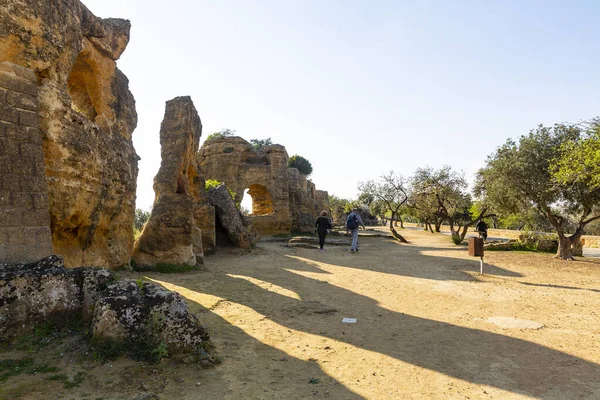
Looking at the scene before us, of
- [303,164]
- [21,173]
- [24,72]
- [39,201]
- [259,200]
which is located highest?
[303,164]

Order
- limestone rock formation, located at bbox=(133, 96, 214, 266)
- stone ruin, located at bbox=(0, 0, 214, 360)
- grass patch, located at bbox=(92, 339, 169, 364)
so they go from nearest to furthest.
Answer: grass patch, located at bbox=(92, 339, 169, 364) → stone ruin, located at bbox=(0, 0, 214, 360) → limestone rock formation, located at bbox=(133, 96, 214, 266)

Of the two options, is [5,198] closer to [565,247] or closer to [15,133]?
[15,133]

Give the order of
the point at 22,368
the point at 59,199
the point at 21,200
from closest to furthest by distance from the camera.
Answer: the point at 22,368 < the point at 21,200 < the point at 59,199

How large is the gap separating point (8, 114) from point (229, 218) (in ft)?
35.2

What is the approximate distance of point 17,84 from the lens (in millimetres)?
4863

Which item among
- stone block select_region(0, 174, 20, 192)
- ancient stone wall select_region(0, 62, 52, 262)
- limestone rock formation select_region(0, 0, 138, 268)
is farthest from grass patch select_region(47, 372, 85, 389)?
limestone rock formation select_region(0, 0, 138, 268)

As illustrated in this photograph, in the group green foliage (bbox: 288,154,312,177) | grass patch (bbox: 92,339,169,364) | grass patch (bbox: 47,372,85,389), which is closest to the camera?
grass patch (bbox: 47,372,85,389)

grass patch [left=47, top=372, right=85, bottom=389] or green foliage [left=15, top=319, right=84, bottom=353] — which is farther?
green foliage [left=15, top=319, right=84, bottom=353]

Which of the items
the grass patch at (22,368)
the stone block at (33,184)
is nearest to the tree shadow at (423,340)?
the grass patch at (22,368)

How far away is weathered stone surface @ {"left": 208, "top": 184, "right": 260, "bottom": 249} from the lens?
49.5ft

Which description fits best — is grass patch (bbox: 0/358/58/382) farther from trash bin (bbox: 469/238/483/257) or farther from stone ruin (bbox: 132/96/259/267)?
trash bin (bbox: 469/238/483/257)

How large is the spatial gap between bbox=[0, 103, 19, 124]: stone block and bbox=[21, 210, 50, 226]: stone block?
1.21 m

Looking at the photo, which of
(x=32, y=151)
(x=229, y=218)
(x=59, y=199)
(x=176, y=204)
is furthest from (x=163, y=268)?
(x=229, y=218)

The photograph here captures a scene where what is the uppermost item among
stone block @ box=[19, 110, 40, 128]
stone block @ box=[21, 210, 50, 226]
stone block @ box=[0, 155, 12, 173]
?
stone block @ box=[19, 110, 40, 128]
